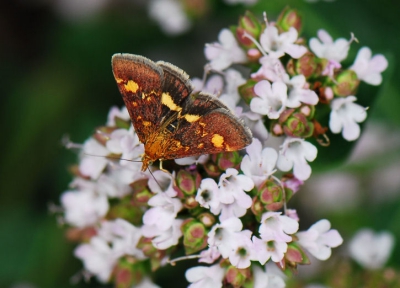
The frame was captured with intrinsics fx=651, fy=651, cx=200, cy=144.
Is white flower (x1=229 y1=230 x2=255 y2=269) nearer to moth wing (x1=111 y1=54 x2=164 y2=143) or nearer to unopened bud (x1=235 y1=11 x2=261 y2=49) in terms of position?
moth wing (x1=111 y1=54 x2=164 y2=143)

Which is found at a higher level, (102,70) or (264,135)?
(102,70)

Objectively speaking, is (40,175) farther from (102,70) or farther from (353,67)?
(353,67)

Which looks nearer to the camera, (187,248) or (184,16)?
(187,248)

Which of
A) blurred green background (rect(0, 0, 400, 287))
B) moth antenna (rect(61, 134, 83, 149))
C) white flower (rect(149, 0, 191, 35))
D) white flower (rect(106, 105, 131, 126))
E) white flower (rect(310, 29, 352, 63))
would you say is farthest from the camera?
white flower (rect(149, 0, 191, 35))

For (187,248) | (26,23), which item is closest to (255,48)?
(187,248)

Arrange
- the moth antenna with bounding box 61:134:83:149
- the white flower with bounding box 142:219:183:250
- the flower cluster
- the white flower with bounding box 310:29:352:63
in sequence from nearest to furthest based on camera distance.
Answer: the flower cluster, the white flower with bounding box 142:219:183:250, the white flower with bounding box 310:29:352:63, the moth antenna with bounding box 61:134:83:149

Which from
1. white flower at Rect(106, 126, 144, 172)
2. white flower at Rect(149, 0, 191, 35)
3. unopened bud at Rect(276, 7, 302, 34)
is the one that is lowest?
white flower at Rect(106, 126, 144, 172)

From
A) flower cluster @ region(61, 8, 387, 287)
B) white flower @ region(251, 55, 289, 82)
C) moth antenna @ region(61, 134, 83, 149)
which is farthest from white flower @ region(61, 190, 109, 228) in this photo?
white flower @ region(251, 55, 289, 82)
